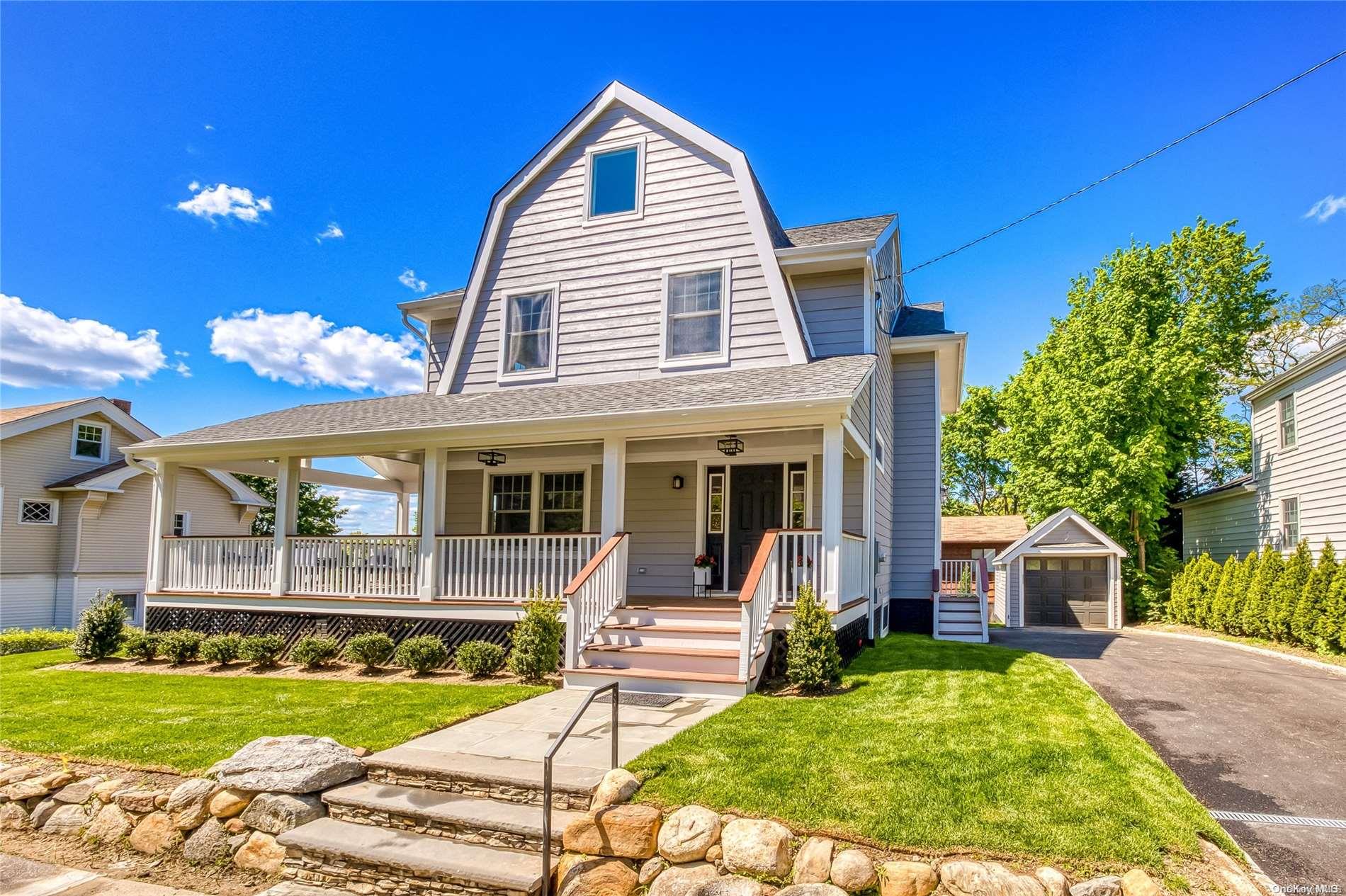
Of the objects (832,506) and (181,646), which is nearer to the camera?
(832,506)

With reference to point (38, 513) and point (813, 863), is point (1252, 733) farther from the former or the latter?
point (38, 513)

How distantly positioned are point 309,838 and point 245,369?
29346mm

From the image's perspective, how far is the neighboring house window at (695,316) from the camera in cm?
1112

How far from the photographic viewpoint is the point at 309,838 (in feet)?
16.8

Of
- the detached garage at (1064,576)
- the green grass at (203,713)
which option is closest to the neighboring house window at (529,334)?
the green grass at (203,713)

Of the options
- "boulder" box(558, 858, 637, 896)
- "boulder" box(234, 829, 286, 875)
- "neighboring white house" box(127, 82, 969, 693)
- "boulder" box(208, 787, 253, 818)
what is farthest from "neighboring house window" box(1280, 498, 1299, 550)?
"boulder" box(208, 787, 253, 818)

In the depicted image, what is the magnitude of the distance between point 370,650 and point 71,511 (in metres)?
16.3

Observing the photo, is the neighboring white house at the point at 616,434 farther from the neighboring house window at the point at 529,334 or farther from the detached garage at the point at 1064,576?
the detached garage at the point at 1064,576

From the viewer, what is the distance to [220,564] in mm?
12117

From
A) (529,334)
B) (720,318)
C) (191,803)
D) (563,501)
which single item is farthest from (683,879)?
(529,334)

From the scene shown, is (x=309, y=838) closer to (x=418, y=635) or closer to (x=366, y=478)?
(x=418, y=635)

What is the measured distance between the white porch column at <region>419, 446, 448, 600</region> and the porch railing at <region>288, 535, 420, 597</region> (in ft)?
0.72

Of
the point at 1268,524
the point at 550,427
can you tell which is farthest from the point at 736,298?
the point at 1268,524

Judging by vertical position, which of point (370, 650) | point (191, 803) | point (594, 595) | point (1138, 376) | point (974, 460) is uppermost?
point (1138, 376)
